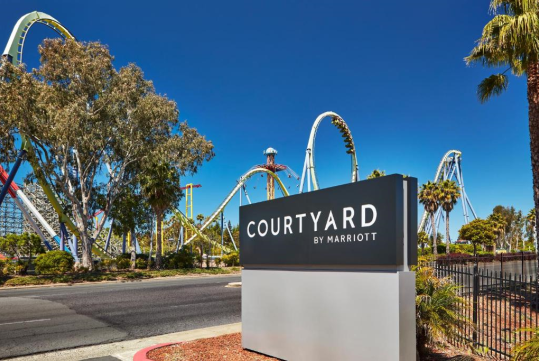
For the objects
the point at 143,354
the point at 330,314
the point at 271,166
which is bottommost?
the point at 143,354

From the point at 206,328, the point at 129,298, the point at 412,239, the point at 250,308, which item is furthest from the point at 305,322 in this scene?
the point at 129,298

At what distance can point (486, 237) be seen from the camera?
157 ft

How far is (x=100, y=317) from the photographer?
12.4 metres

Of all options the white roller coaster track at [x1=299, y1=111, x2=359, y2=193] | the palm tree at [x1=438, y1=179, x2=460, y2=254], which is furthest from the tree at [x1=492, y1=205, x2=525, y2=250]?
the white roller coaster track at [x1=299, y1=111, x2=359, y2=193]

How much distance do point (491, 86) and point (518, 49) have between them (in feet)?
6.55

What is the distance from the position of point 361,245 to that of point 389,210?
0.65 metres

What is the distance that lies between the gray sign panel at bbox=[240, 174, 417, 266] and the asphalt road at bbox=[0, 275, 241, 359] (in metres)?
4.74

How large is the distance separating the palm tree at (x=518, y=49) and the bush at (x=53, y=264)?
2830cm

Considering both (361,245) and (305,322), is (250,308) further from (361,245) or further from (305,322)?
(361,245)

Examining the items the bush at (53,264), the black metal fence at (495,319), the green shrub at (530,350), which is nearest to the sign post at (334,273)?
the green shrub at (530,350)

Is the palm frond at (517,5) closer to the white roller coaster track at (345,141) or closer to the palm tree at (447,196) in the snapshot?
the white roller coaster track at (345,141)

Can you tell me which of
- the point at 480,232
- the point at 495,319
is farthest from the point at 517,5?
the point at 480,232

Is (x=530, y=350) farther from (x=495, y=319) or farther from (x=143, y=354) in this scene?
(x=143, y=354)

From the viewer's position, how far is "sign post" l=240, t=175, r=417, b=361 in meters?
5.00
